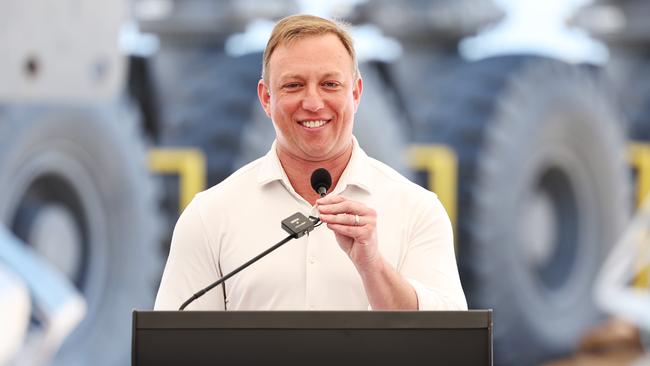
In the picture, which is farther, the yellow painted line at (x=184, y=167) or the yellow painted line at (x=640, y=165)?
the yellow painted line at (x=640, y=165)

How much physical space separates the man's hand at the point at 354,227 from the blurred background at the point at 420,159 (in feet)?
2.81

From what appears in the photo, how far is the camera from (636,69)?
20.2 feet

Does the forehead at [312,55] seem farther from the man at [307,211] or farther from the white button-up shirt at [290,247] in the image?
the white button-up shirt at [290,247]

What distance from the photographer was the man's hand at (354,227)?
134cm

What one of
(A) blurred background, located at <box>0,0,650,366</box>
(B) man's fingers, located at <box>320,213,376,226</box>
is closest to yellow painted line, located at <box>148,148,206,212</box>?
(A) blurred background, located at <box>0,0,650,366</box>

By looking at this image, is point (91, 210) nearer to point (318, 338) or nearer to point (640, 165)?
point (318, 338)

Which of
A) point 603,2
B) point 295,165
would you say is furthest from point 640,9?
point 295,165

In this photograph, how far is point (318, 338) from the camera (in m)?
1.27

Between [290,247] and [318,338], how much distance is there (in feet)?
0.81

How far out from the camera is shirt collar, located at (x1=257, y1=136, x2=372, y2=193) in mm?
1540

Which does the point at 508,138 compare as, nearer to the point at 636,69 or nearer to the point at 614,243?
the point at 614,243

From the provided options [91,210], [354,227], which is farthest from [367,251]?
[91,210]

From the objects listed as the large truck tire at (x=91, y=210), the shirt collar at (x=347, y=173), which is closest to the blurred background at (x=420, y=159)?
the large truck tire at (x=91, y=210)

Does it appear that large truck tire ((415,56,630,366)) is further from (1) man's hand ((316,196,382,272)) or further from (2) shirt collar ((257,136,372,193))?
(1) man's hand ((316,196,382,272))
